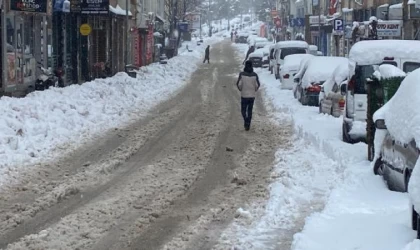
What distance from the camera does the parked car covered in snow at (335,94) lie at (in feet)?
65.7

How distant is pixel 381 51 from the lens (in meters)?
15.6

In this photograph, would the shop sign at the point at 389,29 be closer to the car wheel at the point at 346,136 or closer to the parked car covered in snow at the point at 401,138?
the car wheel at the point at 346,136

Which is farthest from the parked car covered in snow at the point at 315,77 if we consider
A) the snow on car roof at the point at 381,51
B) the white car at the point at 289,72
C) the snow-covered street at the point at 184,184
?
the snow on car roof at the point at 381,51

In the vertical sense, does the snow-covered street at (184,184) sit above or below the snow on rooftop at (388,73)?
below

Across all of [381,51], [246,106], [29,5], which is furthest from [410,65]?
[29,5]

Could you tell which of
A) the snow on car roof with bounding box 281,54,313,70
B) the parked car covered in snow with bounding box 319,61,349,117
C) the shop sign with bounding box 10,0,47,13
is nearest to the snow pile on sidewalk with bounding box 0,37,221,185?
the shop sign with bounding box 10,0,47,13

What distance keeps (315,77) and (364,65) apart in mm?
9384

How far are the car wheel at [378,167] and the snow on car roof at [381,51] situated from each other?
4.23 meters

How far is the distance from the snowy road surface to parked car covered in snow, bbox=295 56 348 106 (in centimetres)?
533

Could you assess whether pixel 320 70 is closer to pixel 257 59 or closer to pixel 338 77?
pixel 338 77

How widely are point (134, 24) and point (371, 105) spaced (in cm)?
3874

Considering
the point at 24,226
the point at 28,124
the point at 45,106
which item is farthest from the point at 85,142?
the point at 24,226

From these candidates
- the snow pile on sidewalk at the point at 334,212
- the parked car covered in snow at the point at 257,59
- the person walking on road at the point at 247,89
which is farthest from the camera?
the parked car covered in snow at the point at 257,59

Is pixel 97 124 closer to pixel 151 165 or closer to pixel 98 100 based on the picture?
pixel 98 100
